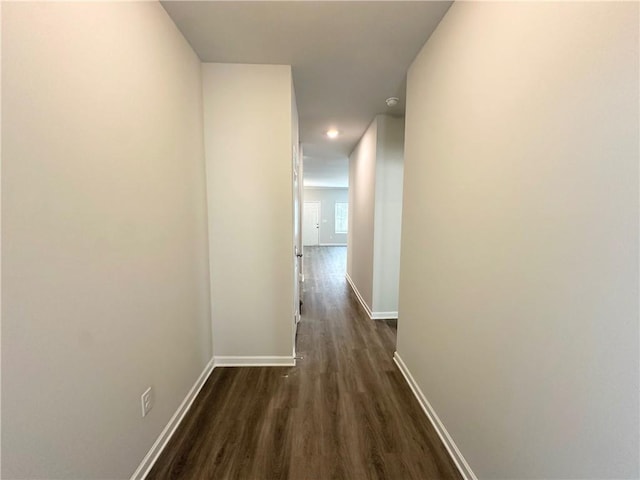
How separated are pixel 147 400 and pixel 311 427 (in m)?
0.98

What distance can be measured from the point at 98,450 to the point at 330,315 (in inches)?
110

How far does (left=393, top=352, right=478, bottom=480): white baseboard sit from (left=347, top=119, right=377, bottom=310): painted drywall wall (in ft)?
4.59

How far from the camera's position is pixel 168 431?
5.26 feet

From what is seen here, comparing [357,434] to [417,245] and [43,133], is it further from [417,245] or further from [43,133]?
[43,133]

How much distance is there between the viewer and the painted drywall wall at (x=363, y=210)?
3.44 metres

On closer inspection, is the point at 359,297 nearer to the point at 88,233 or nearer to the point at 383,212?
the point at 383,212

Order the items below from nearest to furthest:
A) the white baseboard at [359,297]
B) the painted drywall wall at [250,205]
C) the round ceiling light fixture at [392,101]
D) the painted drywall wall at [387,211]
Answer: the painted drywall wall at [250,205] → the round ceiling light fixture at [392,101] → the painted drywall wall at [387,211] → the white baseboard at [359,297]

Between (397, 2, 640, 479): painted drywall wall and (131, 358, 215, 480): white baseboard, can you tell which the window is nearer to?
(131, 358, 215, 480): white baseboard

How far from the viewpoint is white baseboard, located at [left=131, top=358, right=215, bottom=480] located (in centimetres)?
137

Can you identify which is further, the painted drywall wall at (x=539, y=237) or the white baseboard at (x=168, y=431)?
the white baseboard at (x=168, y=431)

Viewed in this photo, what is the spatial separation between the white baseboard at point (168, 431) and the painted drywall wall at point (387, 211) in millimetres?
2189

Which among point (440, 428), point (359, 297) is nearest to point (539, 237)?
point (440, 428)

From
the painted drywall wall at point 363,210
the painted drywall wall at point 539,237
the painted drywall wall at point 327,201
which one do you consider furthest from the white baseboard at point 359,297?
the painted drywall wall at point 327,201

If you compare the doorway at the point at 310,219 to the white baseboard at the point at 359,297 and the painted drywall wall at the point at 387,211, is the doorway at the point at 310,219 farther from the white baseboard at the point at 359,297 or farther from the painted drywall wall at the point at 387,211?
the painted drywall wall at the point at 387,211
